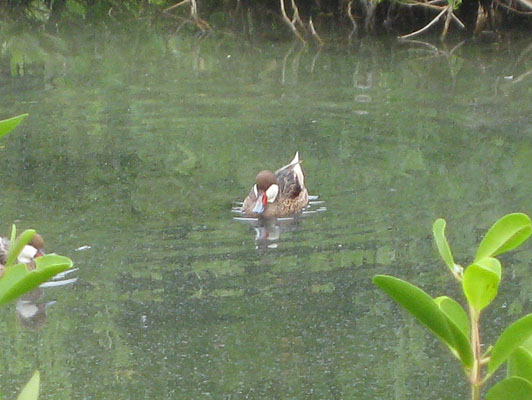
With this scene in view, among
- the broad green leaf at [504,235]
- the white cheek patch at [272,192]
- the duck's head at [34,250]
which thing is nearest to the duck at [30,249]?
the duck's head at [34,250]

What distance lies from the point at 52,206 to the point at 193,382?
126 inches

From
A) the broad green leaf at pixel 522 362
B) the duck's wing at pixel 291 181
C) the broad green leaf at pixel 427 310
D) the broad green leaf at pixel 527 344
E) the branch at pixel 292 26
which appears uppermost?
the broad green leaf at pixel 427 310

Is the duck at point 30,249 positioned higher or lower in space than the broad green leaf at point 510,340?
lower

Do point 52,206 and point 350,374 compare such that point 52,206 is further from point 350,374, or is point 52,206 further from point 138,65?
point 138,65

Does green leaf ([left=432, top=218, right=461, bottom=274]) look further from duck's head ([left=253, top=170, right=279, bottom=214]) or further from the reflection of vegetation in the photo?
duck's head ([left=253, top=170, right=279, bottom=214])

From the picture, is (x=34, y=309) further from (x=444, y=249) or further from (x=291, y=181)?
(x=444, y=249)

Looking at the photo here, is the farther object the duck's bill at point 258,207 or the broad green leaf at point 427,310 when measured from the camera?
the duck's bill at point 258,207

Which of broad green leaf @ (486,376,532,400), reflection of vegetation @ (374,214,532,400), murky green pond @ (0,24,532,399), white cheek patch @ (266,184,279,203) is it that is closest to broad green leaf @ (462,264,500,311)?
reflection of vegetation @ (374,214,532,400)

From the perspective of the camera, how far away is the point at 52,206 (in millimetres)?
8039

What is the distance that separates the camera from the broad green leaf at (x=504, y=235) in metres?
1.62

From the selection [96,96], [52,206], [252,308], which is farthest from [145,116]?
[252,308]

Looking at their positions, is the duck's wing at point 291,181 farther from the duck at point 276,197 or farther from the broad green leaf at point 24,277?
the broad green leaf at point 24,277

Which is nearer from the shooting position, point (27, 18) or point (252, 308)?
point (252, 308)

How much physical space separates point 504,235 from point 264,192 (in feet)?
21.1
